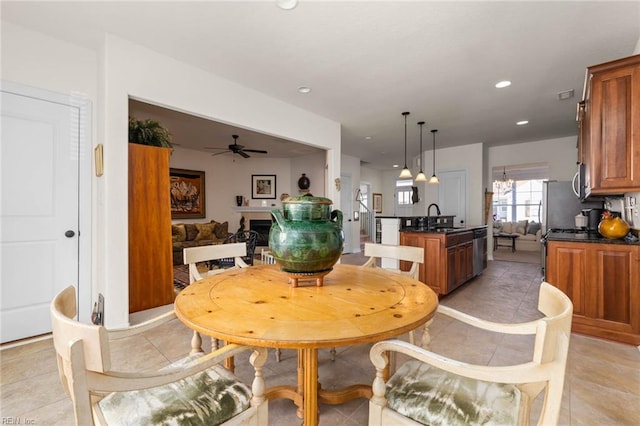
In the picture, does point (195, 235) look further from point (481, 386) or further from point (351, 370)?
point (481, 386)

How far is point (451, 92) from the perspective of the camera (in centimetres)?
359

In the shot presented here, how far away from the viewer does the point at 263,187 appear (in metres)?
7.86

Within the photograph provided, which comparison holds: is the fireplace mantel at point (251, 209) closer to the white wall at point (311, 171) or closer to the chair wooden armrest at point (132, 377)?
the white wall at point (311, 171)

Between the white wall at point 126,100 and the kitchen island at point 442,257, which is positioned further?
the kitchen island at point 442,257

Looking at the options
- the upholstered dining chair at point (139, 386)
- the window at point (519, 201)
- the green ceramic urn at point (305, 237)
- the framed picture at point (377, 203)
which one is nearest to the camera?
the upholstered dining chair at point (139, 386)

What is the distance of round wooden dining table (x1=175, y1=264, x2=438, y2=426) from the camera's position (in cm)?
87

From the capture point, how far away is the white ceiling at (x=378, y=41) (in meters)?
2.12

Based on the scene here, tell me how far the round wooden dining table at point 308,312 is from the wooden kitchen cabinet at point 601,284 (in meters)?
2.27

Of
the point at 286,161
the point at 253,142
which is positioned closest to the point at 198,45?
the point at 253,142

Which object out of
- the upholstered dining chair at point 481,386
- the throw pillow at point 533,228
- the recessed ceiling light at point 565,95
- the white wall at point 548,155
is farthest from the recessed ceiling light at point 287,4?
the throw pillow at point 533,228

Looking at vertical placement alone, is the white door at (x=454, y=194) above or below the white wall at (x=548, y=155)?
below

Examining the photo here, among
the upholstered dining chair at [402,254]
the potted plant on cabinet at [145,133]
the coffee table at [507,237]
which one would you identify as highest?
the potted plant on cabinet at [145,133]

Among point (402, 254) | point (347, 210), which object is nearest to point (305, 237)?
point (402, 254)

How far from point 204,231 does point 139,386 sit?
6.03 meters
